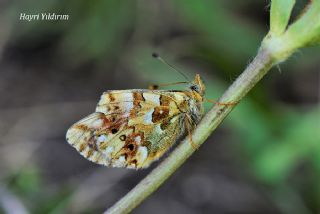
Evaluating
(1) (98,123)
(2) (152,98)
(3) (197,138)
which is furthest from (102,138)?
(3) (197,138)

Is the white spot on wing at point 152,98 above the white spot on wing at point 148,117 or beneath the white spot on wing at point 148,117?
above

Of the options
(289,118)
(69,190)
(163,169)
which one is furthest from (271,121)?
(163,169)

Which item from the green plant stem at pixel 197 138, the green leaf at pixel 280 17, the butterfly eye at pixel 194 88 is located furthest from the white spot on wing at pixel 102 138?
the green leaf at pixel 280 17

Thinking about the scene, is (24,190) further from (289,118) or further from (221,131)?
(221,131)

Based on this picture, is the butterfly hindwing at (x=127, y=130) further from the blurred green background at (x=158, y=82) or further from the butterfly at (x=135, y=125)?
the blurred green background at (x=158, y=82)

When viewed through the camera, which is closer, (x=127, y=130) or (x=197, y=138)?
(x=197, y=138)

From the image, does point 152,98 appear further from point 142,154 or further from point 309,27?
point 309,27
